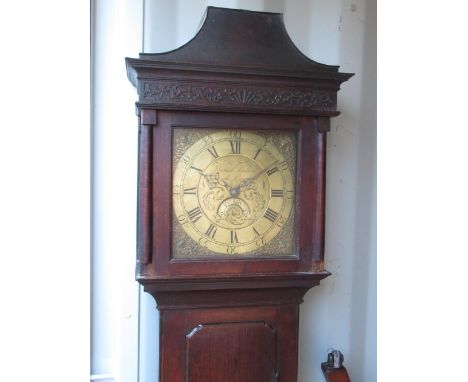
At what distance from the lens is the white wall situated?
1.13m

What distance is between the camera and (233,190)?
101 cm

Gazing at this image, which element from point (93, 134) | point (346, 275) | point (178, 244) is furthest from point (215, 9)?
point (346, 275)

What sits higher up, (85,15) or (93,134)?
(85,15)

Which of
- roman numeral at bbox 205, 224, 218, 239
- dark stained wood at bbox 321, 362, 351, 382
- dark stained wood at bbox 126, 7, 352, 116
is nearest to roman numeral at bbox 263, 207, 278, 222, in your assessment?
roman numeral at bbox 205, 224, 218, 239

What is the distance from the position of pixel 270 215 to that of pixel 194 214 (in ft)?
0.65

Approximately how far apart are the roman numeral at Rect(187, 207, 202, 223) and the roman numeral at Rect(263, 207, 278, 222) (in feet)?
0.56

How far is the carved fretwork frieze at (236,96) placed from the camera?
93cm

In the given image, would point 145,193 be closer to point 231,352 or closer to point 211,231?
point 211,231

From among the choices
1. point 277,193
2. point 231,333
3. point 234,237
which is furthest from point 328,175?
point 231,333

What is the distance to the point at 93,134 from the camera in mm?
1130

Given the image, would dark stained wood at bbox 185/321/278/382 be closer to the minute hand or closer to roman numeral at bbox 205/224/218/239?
roman numeral at bbox 205/224/218/239

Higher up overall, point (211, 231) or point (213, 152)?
point (213, 152)

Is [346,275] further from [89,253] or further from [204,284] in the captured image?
[89,253]

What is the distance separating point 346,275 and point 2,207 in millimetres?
1019
